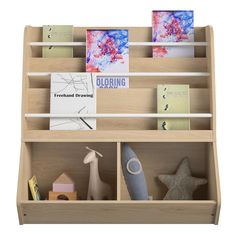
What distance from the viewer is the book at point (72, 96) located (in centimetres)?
214

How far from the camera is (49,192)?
2184 mm

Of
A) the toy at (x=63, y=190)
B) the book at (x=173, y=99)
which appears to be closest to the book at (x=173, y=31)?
the book at (x=173, y=99)

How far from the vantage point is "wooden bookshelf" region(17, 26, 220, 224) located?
2047 mm

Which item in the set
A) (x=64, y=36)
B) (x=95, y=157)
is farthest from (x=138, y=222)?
(x=64, y=36)

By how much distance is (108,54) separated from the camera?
2197 mm

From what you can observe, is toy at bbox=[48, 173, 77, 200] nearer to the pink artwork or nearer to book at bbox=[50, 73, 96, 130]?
book at bbox=[50, 73, 96, 130]

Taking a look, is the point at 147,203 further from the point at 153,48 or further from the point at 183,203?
the point at 153,48

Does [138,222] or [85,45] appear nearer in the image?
[138,222]

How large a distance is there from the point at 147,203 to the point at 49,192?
1.35 feet

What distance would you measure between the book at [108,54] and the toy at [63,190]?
394 mm

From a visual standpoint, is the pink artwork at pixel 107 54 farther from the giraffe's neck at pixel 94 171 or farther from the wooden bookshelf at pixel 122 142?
the giraffe's neck at pixel 94 171

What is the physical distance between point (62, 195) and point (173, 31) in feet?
2.58

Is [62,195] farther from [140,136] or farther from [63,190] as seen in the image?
[140,136]

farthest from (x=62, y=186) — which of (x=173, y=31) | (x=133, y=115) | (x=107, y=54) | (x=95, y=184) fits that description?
(x=173, y=31)
